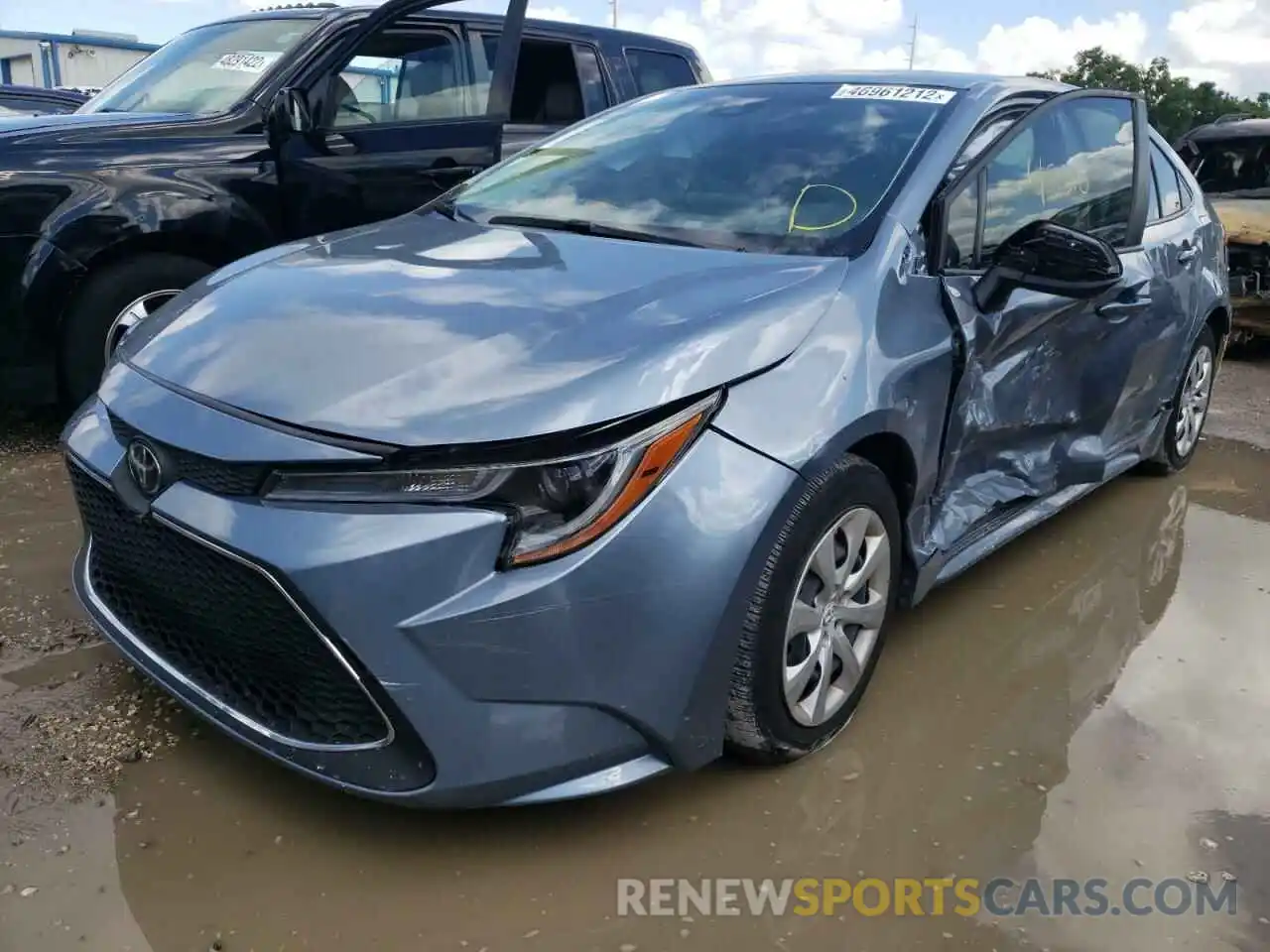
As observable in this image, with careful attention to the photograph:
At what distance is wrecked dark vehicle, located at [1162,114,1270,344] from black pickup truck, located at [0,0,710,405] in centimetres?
468

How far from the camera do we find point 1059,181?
10.8ft

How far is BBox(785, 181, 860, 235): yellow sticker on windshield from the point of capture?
2.64 metres

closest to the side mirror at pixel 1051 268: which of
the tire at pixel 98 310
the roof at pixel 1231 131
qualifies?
the tire at pixel 98 310

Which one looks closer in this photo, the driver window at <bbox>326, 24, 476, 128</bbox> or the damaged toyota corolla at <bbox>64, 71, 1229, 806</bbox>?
the damaged toyota corolla at <bbox>64, 71, 1229, 806</bbox>

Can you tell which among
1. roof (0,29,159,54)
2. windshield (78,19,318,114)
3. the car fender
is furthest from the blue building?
the car fender

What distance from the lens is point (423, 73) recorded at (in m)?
5.06

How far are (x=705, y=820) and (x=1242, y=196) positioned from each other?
7217mm

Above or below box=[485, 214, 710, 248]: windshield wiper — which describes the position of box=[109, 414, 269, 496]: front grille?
below

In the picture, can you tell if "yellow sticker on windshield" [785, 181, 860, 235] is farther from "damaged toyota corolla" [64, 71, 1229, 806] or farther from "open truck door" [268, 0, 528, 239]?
"open truck door" [268, 0, 528, 239]

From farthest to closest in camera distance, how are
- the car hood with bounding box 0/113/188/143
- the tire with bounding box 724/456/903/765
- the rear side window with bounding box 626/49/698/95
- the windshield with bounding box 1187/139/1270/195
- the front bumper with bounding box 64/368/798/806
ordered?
the windshield with bounding box 1187/139/1270/195 → the rear side window with bounding box 626/49/698/95 → the car hood with bounding box 0/113/188/143 → the tire with bounding box 724/456/903/765 → the front bumper with bounding box 64/368/798/806

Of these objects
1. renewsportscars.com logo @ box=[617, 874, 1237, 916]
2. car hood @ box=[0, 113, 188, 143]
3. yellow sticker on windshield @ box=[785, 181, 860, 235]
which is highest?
car hood @ box=[0, 113, 188, 143]

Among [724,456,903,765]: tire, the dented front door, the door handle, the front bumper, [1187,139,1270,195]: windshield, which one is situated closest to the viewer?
the front bumper

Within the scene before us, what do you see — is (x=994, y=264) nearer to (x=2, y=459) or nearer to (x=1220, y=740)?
(x=1220, y=740)

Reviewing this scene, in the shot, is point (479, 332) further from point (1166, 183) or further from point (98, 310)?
point (1166, 183)
